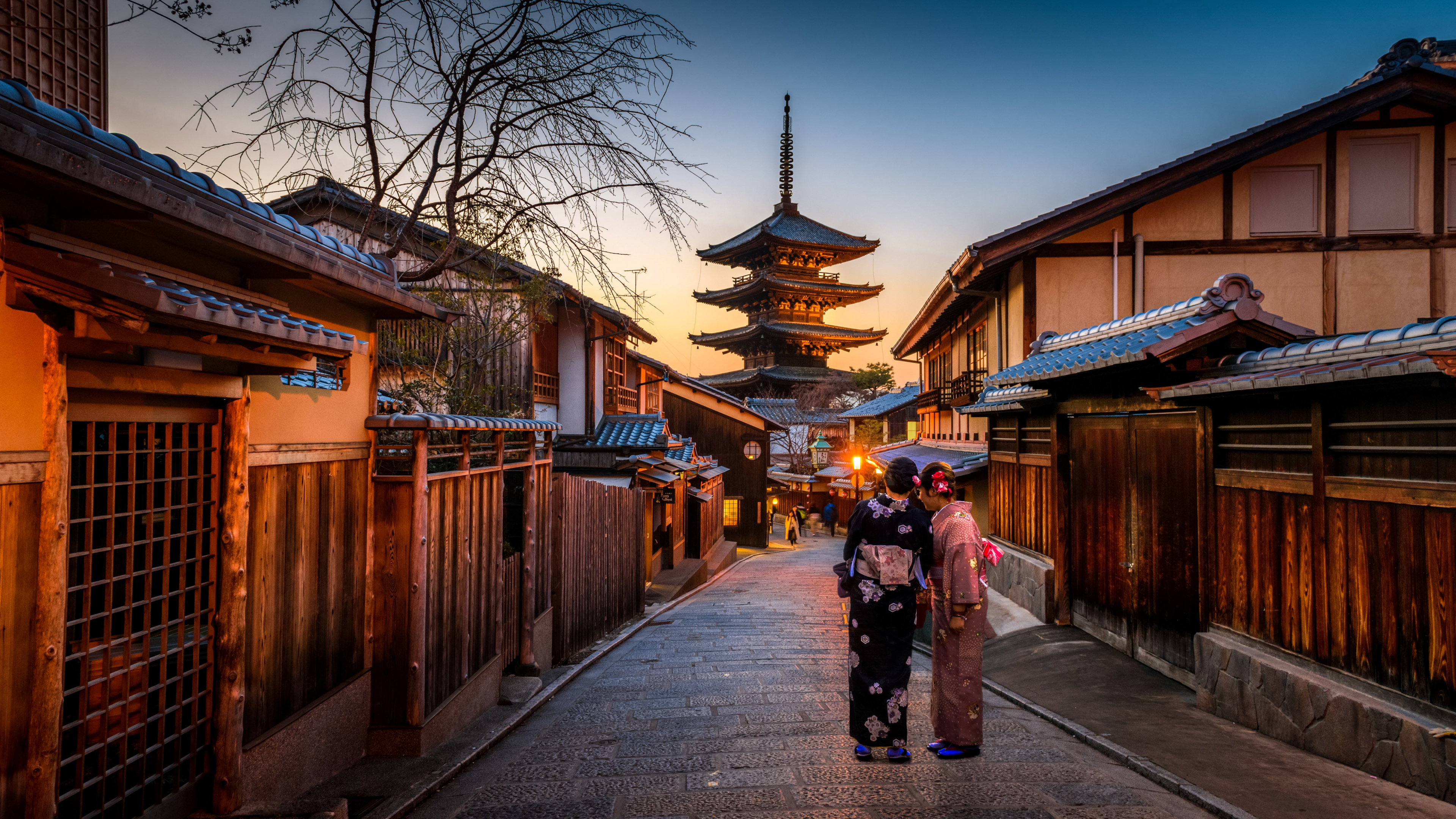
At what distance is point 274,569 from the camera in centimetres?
403

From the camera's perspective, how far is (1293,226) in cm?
1159

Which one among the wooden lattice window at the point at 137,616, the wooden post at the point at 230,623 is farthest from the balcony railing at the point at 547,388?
the wooden lattice window at the point at 137,616

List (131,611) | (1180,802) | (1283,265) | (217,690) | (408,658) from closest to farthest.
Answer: (131,611)
(217,690)
(1180,802)
(408,658)
(1283,265)

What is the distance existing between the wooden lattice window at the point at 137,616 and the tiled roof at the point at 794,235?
37.6 meters

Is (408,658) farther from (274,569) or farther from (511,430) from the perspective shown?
(511,430)

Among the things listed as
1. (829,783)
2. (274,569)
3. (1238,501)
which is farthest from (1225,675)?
(274,569)

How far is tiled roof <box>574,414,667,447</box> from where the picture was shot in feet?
60.5

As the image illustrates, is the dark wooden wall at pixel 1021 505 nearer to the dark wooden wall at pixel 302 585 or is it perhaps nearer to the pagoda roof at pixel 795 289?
the dark wooden wall at pixel 302 585

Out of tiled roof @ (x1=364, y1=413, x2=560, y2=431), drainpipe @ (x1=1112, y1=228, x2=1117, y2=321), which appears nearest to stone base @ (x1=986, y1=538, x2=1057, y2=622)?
drainpipe @ (x1=1112, y1=228, x2=1117, y2=321)

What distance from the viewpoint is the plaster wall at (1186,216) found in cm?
1183

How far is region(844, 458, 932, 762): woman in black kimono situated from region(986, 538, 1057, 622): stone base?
431cm

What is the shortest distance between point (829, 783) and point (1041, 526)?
21.2ft

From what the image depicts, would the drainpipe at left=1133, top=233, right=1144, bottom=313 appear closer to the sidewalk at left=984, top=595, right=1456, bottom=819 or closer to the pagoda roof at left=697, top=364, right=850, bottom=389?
the sidewalk at left=984, top=595, right=1456, bottom=819

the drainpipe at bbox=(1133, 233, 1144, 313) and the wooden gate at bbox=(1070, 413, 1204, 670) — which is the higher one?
the drainpipe at bbox=(1133, 233, 1144, 313)
